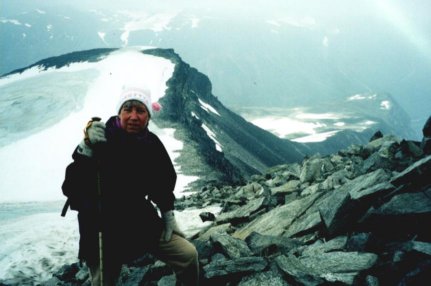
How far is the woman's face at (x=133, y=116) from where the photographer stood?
4980mm

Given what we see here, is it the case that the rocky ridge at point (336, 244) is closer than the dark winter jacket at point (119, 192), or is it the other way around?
the dark winter jacket at point (119, 192)

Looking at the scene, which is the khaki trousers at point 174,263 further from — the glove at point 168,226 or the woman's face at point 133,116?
the woman's face at point 133,116

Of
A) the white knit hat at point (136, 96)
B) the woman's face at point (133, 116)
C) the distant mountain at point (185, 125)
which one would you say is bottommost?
the distant mountain at point (185, 125)

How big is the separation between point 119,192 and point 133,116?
3.42 ft

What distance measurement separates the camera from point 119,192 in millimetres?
4863

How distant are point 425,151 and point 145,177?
7.45m

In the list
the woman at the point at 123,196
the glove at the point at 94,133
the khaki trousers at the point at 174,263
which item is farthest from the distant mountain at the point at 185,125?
the glove at the point at 94,133

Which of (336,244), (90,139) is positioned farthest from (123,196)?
(336,244)

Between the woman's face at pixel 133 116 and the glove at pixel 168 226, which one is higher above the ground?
→ the woman's face at pixel 133 116

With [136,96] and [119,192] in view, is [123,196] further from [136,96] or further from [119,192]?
[136,96]

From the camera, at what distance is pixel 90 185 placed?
4754 mm

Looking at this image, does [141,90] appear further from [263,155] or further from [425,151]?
[263,155]

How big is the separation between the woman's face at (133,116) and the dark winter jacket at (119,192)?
0.08 meters

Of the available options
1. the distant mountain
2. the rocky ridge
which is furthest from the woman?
the distant mountain
